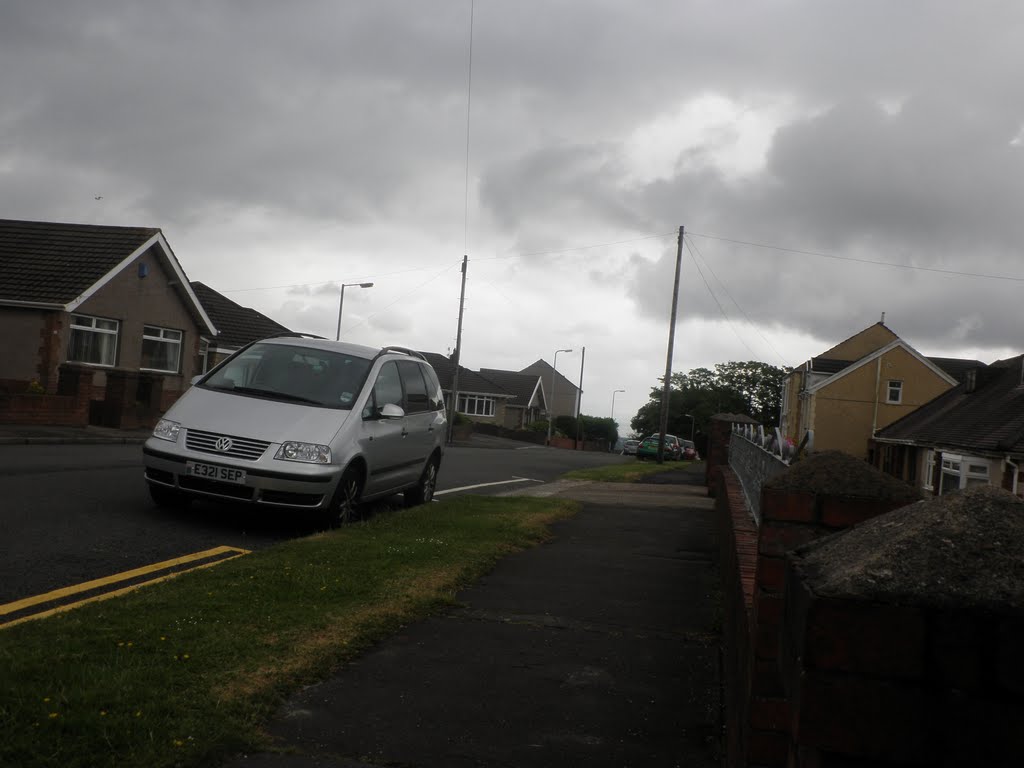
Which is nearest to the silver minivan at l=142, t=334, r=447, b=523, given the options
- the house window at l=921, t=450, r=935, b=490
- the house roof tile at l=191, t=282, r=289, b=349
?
the house roof tile at l=191, t=282, r=289, b=349

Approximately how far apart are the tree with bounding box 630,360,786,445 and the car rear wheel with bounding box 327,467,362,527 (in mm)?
101105

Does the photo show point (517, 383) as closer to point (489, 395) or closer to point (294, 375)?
point (489, 395)

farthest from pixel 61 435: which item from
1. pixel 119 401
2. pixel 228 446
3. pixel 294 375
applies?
pixel 228 446

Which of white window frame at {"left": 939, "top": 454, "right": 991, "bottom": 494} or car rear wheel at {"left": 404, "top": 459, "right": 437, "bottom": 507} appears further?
white window frame at {"left": 939, "top": 454, "right": 991, "bottom": 494}

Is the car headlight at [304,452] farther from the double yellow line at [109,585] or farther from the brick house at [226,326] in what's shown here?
the brick house at [226,326]

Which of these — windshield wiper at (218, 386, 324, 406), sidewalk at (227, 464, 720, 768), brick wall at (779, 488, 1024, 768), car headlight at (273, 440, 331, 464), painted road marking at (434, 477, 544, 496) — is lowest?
sidewalk at (227, 464, 720, 768)

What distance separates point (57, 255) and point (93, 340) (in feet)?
8.60

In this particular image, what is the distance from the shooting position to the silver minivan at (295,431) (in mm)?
8500

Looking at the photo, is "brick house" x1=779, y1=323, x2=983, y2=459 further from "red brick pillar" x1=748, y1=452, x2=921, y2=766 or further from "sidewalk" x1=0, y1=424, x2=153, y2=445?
"red brick pillar" x1=748, y1=452, x2=921, y2=766

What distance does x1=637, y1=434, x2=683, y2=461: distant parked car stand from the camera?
44.7 m

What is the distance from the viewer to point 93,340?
27.0m

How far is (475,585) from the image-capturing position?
6.35m

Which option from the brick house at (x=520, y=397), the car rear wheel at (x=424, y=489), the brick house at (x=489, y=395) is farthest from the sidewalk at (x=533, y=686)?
the brick house at (x=520, y=397)

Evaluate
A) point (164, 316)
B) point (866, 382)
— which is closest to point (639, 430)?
point (866, 382)
